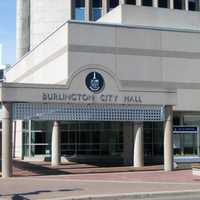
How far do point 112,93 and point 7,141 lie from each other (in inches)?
284

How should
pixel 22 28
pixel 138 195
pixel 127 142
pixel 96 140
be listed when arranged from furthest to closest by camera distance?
1. pixel 22 28
2. pixel 96 140
3. pixel 127 142
4. pixel 138 195

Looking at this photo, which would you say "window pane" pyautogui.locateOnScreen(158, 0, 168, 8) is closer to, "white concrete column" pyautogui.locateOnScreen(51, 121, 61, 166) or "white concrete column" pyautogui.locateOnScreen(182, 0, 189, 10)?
"white concrete column" pyautogui.locateOnScreen(182, 0, 189, 10)

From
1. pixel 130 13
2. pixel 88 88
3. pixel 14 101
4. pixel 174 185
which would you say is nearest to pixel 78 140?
pixel 130 13

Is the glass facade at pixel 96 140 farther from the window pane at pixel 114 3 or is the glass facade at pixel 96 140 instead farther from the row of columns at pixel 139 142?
the window pane at pixel 114 3

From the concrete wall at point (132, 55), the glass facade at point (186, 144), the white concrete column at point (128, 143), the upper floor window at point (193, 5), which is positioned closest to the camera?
the glass facade at point (186, 144)

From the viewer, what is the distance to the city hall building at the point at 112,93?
3262cm

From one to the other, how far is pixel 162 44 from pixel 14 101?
15207 millimetres

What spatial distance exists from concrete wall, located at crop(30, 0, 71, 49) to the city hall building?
12865 mm

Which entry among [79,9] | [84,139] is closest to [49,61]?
[84,139]

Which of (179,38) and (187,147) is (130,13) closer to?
(179,38)

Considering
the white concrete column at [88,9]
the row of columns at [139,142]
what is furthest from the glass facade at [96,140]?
the white concrete column at [88,9]

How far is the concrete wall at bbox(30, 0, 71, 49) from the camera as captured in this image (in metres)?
72.0

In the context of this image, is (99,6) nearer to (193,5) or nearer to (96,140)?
(193,5)

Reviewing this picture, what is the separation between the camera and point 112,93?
34125mm
